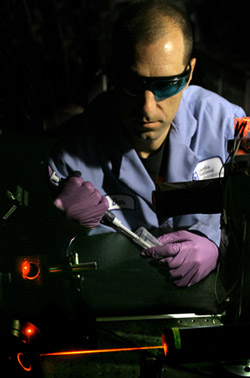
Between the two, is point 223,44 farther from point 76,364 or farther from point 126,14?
point 76,364

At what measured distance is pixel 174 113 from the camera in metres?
1.27

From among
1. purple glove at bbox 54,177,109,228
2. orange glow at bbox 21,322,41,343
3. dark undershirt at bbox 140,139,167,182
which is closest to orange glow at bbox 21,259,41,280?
orange glow at bbox 21,322,41,343

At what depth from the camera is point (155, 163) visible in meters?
1.43

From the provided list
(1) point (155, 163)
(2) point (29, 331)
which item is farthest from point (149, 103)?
(2) point (29, 331)

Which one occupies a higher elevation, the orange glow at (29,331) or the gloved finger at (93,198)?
the gloved finger at (93,198)

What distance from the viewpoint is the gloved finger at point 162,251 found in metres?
1.25

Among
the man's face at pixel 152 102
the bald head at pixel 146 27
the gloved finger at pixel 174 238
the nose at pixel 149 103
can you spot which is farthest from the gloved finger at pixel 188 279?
the bald head at pixel 146 27

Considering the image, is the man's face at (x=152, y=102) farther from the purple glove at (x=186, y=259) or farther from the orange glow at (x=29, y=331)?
the orange glow at (x=29, y=331)

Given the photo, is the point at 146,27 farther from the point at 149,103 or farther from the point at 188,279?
the point at 188,279

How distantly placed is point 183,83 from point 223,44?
1.29ft

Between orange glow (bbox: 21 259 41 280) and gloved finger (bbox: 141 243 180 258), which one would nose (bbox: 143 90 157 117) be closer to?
gloved finger (bbox: 141 243 180 258)

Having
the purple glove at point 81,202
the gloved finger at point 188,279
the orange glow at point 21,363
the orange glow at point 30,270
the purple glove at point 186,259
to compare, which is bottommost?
the gloved finger at point 188,279

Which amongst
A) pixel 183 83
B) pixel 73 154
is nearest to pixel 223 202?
pixel 183 83

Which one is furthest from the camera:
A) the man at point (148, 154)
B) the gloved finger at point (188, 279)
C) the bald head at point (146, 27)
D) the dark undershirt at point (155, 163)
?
the dark undershirt at point (155, 163)
